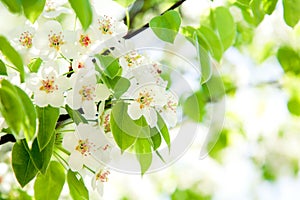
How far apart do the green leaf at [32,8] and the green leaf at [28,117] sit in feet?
0.26

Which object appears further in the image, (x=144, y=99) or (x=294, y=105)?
(x=294, y=105)

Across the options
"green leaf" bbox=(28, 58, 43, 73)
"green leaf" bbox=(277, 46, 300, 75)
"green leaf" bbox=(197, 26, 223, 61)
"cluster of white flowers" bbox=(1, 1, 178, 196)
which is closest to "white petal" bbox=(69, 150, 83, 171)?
"cluster of white flowers" bbox=(1, 1, 178, 196)

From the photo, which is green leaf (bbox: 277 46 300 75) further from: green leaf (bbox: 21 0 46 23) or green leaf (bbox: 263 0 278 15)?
green leaf (bbox: 21 0 46 23)

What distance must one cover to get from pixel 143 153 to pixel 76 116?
0.31 ft

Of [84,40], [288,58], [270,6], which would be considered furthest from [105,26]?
[288,58]

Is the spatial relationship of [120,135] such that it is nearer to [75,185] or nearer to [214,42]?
[75,185]

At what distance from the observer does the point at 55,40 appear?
706mm

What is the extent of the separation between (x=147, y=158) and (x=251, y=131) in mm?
1455

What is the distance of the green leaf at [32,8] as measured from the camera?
25.3 inches

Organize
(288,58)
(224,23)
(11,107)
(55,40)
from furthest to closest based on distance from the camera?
(288,58)
(224,23)
(55,40)
(11,107)

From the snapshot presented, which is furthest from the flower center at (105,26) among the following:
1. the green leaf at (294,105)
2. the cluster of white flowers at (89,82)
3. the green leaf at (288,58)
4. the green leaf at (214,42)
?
the green leaf at (294,105)

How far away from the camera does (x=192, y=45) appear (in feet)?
2.82

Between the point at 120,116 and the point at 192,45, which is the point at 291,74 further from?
the point at 120,116

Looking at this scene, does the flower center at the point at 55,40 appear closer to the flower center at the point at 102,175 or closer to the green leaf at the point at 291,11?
the flower center at the point at 102,175
